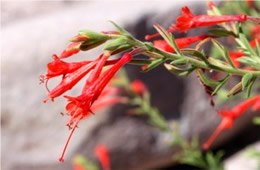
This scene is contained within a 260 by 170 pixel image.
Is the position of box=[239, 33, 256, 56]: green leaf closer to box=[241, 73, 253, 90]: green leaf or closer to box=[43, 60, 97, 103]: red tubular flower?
box=[241, 73, 253, 90]: green leaf

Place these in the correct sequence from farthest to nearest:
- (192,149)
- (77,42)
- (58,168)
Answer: (58,168)
(192,149)
(77,42)

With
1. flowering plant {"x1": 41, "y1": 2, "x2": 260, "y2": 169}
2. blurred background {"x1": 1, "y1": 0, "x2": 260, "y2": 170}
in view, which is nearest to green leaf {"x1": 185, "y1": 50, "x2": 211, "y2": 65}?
flowering plant {"x1": 41, "y1": 2, "x2": 260, "y2": 169}

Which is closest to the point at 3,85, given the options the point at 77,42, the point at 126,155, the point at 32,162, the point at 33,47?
the point at 33,47

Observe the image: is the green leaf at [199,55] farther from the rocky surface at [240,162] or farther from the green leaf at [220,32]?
the rocky surface at [240,162]

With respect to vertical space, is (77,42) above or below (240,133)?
above

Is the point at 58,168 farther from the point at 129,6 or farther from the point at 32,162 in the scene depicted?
the point at 129,6

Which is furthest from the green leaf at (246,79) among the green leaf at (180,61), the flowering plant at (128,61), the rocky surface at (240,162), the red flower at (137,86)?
the rocky surface at (240,162)

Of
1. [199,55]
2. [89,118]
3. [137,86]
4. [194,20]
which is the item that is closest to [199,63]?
[199,55]

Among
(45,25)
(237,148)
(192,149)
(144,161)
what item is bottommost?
(237,148)
